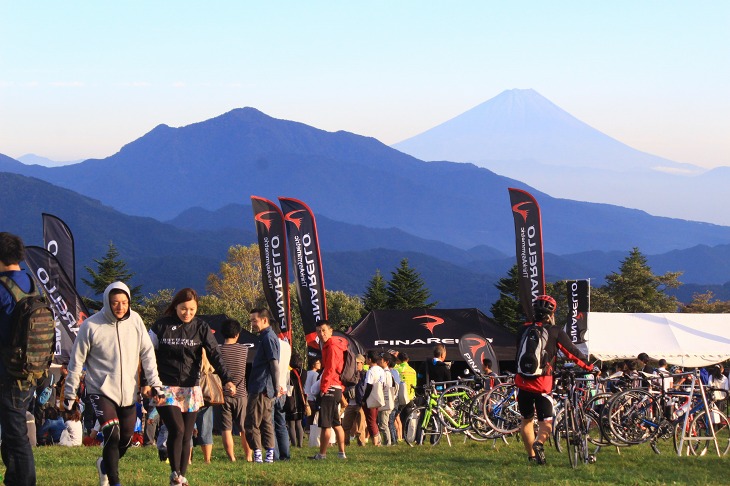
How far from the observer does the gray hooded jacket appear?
7.51m

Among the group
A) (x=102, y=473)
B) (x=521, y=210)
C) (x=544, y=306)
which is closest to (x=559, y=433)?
(x=544, y=306)

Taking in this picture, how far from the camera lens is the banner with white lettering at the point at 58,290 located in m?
18.8

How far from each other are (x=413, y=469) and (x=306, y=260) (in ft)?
43.6

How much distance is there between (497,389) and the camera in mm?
14203

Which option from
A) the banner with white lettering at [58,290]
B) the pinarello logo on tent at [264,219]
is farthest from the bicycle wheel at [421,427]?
the pinarello logo on tent at [264,219]

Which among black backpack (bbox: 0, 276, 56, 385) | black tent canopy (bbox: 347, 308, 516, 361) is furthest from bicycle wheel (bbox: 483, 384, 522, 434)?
black tent canopy (bbox: 347, 308, 516, 361)

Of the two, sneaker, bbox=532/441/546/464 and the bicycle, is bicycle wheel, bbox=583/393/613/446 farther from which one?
sneaker, bbox=532/441/546/464

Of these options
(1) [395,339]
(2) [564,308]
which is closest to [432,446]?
(1) [395,339]

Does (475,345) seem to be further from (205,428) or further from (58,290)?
(205,428)

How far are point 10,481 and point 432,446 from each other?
26.0ft

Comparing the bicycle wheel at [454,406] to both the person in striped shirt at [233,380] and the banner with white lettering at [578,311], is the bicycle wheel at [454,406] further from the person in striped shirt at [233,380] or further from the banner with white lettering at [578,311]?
the banner with white lettering at [578,311]

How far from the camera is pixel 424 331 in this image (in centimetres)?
3189

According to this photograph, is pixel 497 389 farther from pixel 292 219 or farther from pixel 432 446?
pixel 292 219

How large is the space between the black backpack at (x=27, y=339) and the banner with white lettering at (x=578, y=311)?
20.3m
